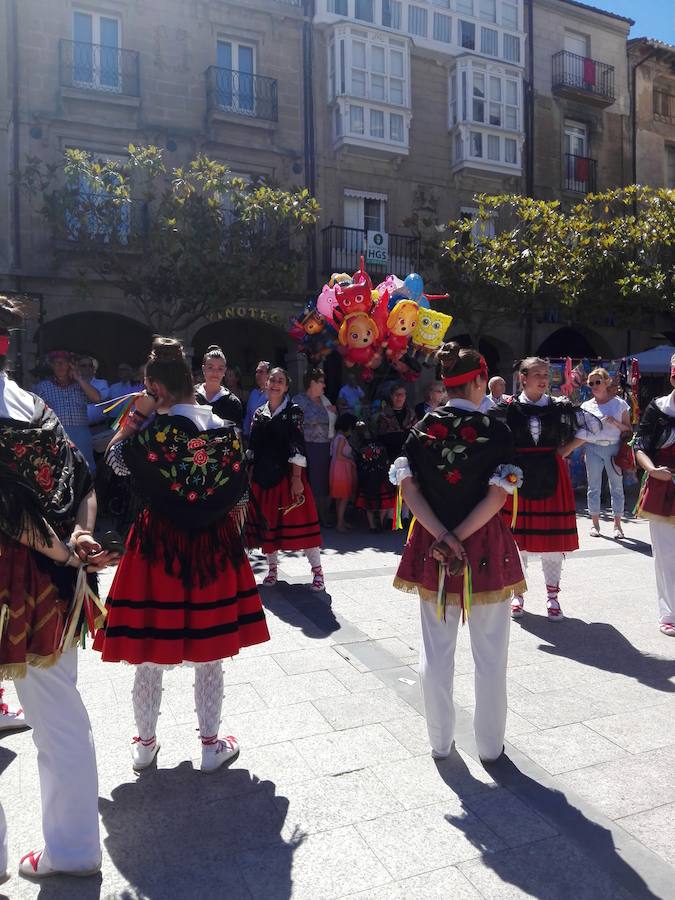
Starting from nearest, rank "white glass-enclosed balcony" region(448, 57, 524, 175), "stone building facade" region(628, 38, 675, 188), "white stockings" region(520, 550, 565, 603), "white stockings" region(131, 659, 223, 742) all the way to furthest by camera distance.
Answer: "white stockings" region(131, 659, 223, 742) < "white stockings" region(520, 550, 565, 603) < "white glass-enclosed balcony" region(448, 57, 524, 175) < "stone building facade" region(628, 38, 675, 188)

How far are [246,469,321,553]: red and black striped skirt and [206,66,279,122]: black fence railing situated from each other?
40.8ft

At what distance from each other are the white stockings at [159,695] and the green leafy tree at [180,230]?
9.83 metres

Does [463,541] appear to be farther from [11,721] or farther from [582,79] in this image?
[582,79]

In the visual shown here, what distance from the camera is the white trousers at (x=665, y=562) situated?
5031 millimetres

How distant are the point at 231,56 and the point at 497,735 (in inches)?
657

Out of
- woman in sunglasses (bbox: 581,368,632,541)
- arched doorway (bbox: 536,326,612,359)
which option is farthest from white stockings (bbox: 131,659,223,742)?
arched doorway (bbox: 536,326,612,359)

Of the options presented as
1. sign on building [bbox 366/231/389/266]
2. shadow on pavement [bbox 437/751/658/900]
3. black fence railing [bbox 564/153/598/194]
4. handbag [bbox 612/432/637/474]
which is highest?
black fence railing [bbox 564/153/598/194]

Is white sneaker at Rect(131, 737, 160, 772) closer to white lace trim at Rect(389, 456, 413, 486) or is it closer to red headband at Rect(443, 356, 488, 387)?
white lace trim at Rect(389, 456, 413, 486)

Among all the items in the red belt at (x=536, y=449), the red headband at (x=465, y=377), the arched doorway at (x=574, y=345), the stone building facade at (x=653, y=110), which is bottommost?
the red belt at (x=536, y=449)

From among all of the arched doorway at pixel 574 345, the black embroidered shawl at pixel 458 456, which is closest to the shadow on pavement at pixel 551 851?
the black embroidered shawl at pixel 458 456

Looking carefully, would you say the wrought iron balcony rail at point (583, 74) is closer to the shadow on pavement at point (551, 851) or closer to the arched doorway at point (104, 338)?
the arched doorway at point (104, 338)

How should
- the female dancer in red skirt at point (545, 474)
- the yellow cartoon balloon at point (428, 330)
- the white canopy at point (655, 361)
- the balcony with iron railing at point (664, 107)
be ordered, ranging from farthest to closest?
the balcony with iron railing at point (664, 107) < the white canopy at point (655, 361) < the yellow cartoon balloon at point (428, 330) < the female dancer in red skirt at point (545, 474)

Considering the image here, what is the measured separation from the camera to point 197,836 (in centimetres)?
279

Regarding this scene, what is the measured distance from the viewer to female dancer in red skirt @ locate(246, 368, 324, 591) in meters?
5.96
